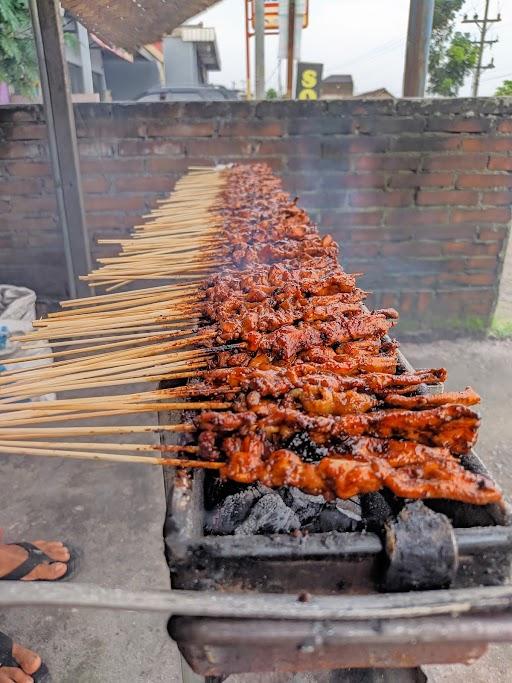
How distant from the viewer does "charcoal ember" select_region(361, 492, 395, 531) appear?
144cm

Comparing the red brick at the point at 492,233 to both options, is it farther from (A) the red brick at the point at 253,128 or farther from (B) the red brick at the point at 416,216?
(A) the red brick at the point at 253,128

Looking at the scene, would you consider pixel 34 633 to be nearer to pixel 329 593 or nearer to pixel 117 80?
pixel 329 593

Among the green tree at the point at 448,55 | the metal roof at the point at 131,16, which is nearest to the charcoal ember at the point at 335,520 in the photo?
the metal roof at the point at 131,16

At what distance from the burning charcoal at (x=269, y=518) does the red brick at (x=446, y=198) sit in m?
5.76

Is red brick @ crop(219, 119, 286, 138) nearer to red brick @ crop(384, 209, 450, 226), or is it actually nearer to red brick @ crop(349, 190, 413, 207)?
red brick @ crop(349, 190, 413, 207)

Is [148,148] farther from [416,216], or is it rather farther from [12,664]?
[12,664]

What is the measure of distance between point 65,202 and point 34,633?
11.7 feet

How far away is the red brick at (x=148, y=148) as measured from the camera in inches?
246

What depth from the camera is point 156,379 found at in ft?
5.62

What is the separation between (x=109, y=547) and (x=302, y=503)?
2384mm

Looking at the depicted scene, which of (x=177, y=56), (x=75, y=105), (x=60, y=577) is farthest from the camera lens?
(x=177, y=56)

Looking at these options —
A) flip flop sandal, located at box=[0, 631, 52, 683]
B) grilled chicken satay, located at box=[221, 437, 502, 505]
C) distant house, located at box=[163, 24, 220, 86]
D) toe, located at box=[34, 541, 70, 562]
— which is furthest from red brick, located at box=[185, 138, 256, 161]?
distant house, located at box=[163, 24, 220, 86]

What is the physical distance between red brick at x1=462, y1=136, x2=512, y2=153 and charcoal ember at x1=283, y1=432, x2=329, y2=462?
234 inches

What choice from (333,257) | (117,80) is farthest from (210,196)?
(117,80)
